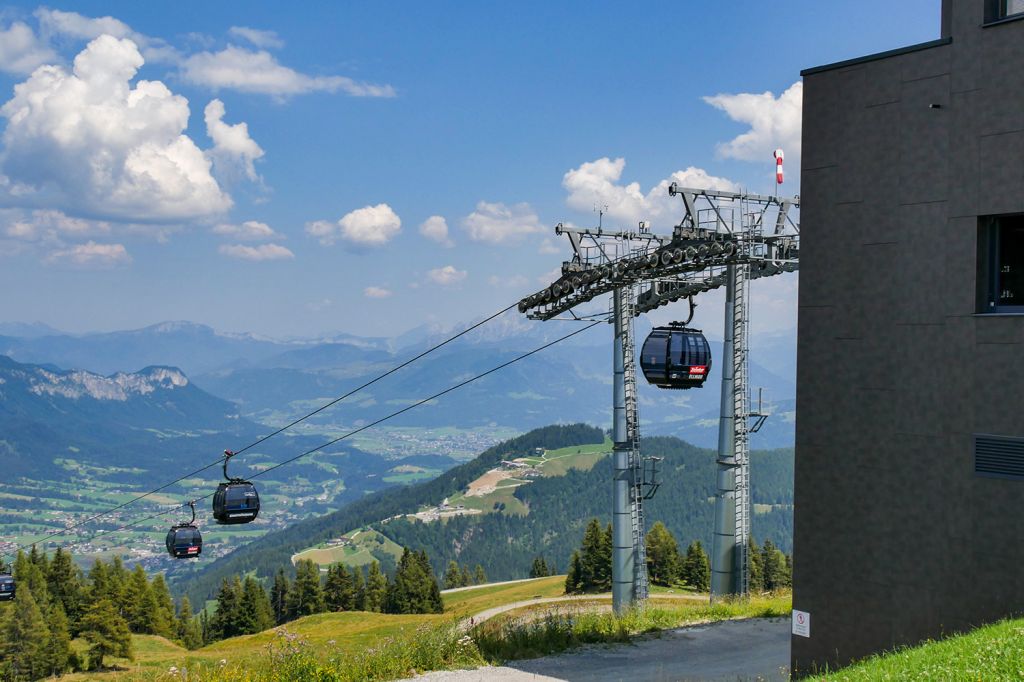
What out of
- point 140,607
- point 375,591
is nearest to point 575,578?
point 375,591

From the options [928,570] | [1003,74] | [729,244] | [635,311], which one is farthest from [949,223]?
[635,311]

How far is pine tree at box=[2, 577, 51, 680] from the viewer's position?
74.2 metres

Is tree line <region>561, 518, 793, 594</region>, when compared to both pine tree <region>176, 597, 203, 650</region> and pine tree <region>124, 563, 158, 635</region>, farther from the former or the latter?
pine tree <region>176, 597, 203, 650</region>

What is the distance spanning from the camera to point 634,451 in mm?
30734

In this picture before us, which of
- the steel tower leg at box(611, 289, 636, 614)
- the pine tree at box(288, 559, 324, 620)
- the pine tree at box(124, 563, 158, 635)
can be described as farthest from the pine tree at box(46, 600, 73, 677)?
the steel tower leg at box(611, 289, 636, 614)

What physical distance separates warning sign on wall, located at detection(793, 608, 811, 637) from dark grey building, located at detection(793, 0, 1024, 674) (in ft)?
0.24

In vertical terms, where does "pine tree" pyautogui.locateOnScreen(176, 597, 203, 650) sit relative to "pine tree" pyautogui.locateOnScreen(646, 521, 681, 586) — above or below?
below

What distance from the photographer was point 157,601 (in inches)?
3802

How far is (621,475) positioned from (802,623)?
14.5 metres

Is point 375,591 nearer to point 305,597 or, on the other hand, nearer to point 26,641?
point 305,597

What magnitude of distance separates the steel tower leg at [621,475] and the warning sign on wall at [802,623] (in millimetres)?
14014

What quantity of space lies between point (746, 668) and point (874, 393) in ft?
23.7

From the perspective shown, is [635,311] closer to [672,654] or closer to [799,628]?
[672,654]

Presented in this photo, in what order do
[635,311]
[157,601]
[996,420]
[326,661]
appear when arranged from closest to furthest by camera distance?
[996,420]
[326,661]
[635,311]
[157,601]
